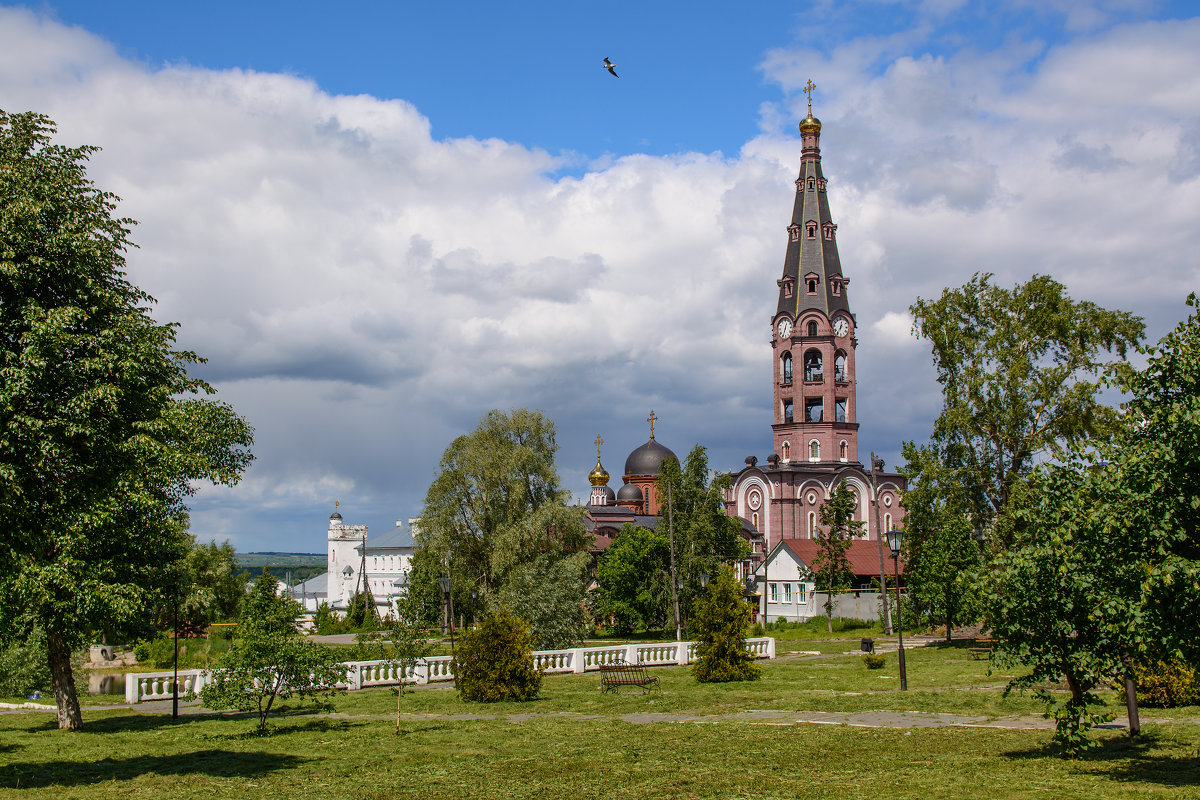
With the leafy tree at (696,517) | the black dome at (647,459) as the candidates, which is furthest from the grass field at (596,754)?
the black dome at (647,459)

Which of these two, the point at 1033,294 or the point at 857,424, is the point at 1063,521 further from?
the point at 857,424

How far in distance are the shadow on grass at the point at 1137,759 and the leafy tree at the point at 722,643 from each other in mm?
12338

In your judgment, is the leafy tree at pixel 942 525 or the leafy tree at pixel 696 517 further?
the leafy tree at pixel 696 517

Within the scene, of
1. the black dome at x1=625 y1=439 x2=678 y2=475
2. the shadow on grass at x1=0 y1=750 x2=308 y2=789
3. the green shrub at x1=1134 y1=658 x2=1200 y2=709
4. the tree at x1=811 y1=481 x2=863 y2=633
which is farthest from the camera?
the black dome at x1=625 y1=439 x2=678 y2=475

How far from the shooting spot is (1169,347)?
35.9 ft

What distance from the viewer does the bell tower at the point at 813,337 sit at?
77.0 m

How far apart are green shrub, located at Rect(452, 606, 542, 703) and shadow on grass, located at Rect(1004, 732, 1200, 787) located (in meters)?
11.6

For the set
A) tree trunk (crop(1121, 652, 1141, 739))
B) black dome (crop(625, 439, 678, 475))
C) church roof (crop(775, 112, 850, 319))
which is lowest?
tree trunk (crop(1121, 652, 1141, 739))

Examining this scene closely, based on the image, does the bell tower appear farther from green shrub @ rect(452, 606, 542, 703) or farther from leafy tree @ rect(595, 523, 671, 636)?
green shrub @ rect(452, 606, 542, 703)

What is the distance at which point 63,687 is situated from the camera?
1831cm

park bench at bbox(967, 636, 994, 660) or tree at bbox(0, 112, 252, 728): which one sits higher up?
tree at bbox(0, 112, 252, 728)

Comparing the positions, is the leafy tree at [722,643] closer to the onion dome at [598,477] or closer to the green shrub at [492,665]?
the green shrub at [492,665]

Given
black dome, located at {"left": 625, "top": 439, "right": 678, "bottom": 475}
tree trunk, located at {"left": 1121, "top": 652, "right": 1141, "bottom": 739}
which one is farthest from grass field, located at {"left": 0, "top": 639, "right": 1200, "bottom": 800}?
black dome, located at {"left": 625, "top": 439, "right": 678, "bottom": 475}

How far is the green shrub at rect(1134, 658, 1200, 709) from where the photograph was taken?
16.4 metres
